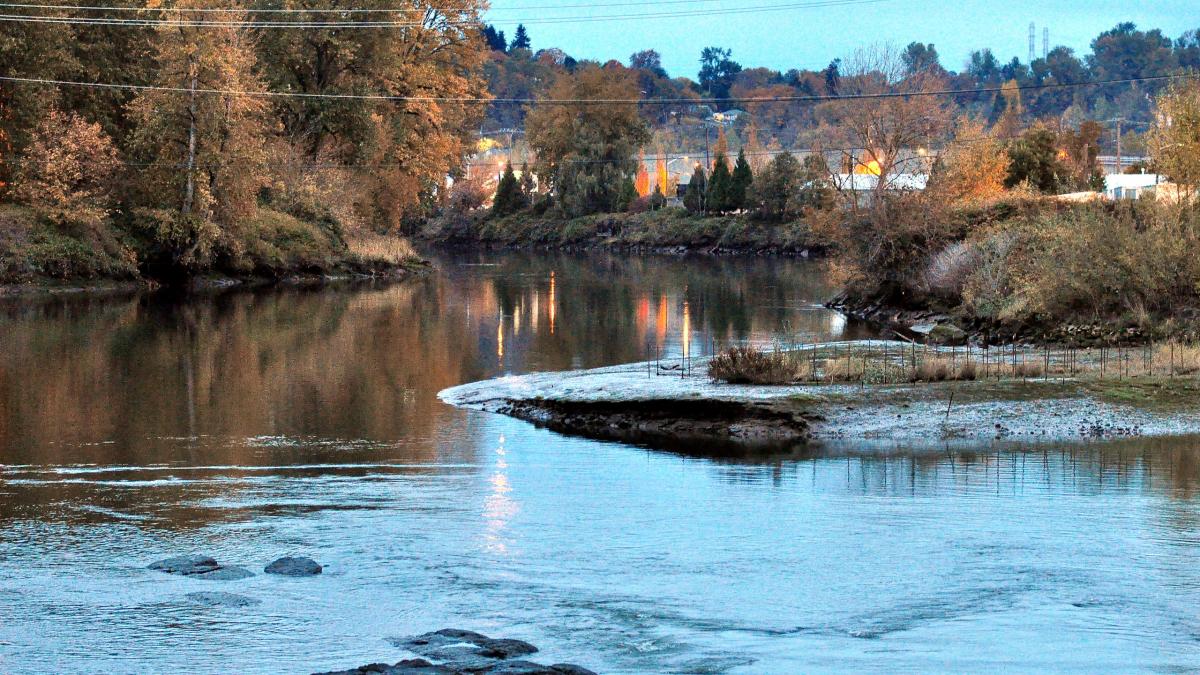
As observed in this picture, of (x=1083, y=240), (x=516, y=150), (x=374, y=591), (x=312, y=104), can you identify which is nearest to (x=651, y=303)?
(x=1083, y=240)

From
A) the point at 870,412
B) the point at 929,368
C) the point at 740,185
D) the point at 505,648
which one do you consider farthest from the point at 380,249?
the point at 505,648

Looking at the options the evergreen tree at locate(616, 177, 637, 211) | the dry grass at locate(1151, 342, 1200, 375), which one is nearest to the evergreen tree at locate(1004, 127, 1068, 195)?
the dry grass at locate(1151, 342, 1200, 375)

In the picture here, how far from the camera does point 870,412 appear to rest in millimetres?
21734

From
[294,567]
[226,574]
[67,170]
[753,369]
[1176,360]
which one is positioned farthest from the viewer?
[67,170]

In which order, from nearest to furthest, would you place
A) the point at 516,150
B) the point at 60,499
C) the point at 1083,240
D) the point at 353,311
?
1. the point at 60,499
2. the point at 1083,240
3. the point at 353,311
4. the point at 516,150

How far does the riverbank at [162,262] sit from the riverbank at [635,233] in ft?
106

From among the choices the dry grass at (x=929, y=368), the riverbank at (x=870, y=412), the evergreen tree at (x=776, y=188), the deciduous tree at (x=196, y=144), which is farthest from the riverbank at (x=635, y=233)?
the riverbank at (x=870, y=412)

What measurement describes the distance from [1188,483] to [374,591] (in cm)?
1034

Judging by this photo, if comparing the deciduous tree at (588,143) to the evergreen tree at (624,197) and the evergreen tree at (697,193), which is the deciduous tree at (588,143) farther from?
the evergreen tree at (697,193)

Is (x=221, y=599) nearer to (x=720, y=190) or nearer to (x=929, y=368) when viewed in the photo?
(x=929, y=368)

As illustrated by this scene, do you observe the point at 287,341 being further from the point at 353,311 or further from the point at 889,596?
the point at 889,596

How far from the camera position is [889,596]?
40.8 feet

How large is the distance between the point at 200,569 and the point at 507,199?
109 meters

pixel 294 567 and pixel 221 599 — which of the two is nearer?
pixel 221 599
